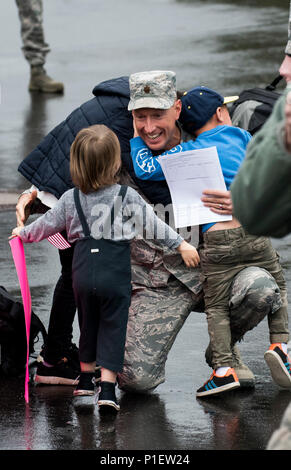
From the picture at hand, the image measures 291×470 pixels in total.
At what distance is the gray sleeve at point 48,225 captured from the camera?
4832 millimetres

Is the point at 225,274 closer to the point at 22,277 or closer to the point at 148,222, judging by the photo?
the point at 148,222

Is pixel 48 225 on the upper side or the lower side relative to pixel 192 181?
lower

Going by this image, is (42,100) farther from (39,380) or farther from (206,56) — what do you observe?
(39,380)

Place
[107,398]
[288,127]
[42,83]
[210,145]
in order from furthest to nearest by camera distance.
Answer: [42,83]
[210,145]
[107,398]
[288,127]

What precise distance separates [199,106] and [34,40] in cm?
850

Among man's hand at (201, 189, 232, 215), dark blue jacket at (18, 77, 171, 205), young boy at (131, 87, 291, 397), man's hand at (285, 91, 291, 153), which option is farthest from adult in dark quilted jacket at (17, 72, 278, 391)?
man's hand at (285, 91, 291, 153)

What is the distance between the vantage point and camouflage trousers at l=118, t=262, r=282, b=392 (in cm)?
491

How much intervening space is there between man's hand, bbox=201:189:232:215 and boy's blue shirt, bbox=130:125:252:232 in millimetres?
78

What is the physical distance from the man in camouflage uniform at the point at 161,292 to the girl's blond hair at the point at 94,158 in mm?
316

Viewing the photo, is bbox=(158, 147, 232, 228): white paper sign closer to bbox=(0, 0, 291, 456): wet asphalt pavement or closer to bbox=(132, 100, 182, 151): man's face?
bbox=(132, 100, 182, 151): man's face

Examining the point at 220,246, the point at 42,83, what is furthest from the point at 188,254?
the point at 42,83

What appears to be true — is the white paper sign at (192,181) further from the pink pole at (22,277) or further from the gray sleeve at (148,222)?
the pink pole at (22,277)

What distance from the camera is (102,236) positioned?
15.5 feet

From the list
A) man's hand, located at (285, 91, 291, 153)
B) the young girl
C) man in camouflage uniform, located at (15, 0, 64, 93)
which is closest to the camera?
man's hand, located at (285, 91, 291, 153)
